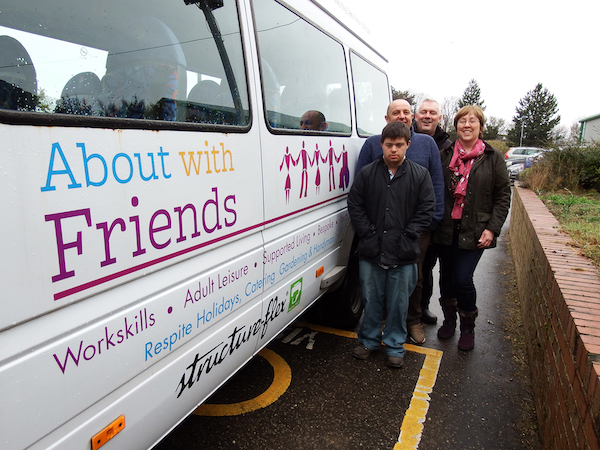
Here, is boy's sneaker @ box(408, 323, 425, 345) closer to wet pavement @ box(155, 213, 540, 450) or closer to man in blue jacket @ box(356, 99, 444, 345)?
wet pavement @ box(155, 213, 540, 450)

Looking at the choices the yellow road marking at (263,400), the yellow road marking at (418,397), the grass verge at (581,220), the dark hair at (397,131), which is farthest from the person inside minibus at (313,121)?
the grass verge at (581,220)

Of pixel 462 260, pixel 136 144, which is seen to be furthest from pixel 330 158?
pixel 136 144

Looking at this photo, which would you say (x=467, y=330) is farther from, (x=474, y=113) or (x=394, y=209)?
(x=474, y=113)

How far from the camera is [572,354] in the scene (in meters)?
1.96

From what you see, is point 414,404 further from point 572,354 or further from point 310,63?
point 310,63

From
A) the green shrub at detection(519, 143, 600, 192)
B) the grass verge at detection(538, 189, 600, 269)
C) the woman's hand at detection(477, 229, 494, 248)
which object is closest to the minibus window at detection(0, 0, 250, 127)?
the woman's hand at detection(477, 229, 494, 248)

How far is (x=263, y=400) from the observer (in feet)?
9.31

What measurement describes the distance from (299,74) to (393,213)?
1.13 metres

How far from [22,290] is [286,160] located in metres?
1.53

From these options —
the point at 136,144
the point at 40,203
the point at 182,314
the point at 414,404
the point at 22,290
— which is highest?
the point at 136,144

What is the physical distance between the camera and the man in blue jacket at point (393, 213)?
3027 millimetres

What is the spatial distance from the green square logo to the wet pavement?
0.67 m

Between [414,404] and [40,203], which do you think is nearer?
[40,203]

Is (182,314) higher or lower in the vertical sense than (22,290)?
lower
